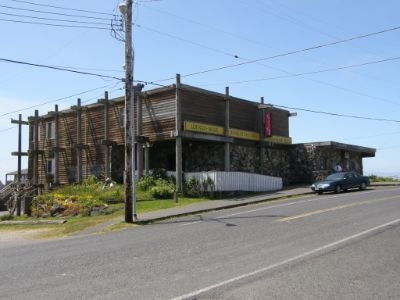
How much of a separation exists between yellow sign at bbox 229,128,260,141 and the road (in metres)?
17.7

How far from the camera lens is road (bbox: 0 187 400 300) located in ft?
25.1

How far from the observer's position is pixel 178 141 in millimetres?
29969

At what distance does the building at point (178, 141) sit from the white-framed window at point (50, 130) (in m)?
0.08

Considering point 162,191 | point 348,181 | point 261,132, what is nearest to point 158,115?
point 162,191

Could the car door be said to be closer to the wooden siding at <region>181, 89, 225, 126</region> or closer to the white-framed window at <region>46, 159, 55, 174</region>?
the wooden siding at <region>181, 89, 225, 126</region>

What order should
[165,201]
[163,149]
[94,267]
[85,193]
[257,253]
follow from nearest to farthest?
1. [94,267]
2. [257,253]
3. [165,201]
4. [85,193]
5. [163,149]

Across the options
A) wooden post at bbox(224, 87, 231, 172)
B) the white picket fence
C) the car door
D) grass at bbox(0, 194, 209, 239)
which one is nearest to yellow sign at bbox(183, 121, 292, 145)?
wooden post at bbox(224, 87, 231, 172)

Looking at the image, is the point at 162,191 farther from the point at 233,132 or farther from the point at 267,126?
the point at 267,126

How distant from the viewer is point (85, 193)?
29703mm

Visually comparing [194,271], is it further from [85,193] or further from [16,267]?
[85,193]

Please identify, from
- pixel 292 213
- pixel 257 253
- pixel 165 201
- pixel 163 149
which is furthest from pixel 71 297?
pixel 163 149

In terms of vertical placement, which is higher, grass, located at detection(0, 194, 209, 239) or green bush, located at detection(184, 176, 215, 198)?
green bush, located at detection(184, 176, 215, 198)

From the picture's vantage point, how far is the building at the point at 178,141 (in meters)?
31.5

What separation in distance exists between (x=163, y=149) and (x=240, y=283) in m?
28.3
